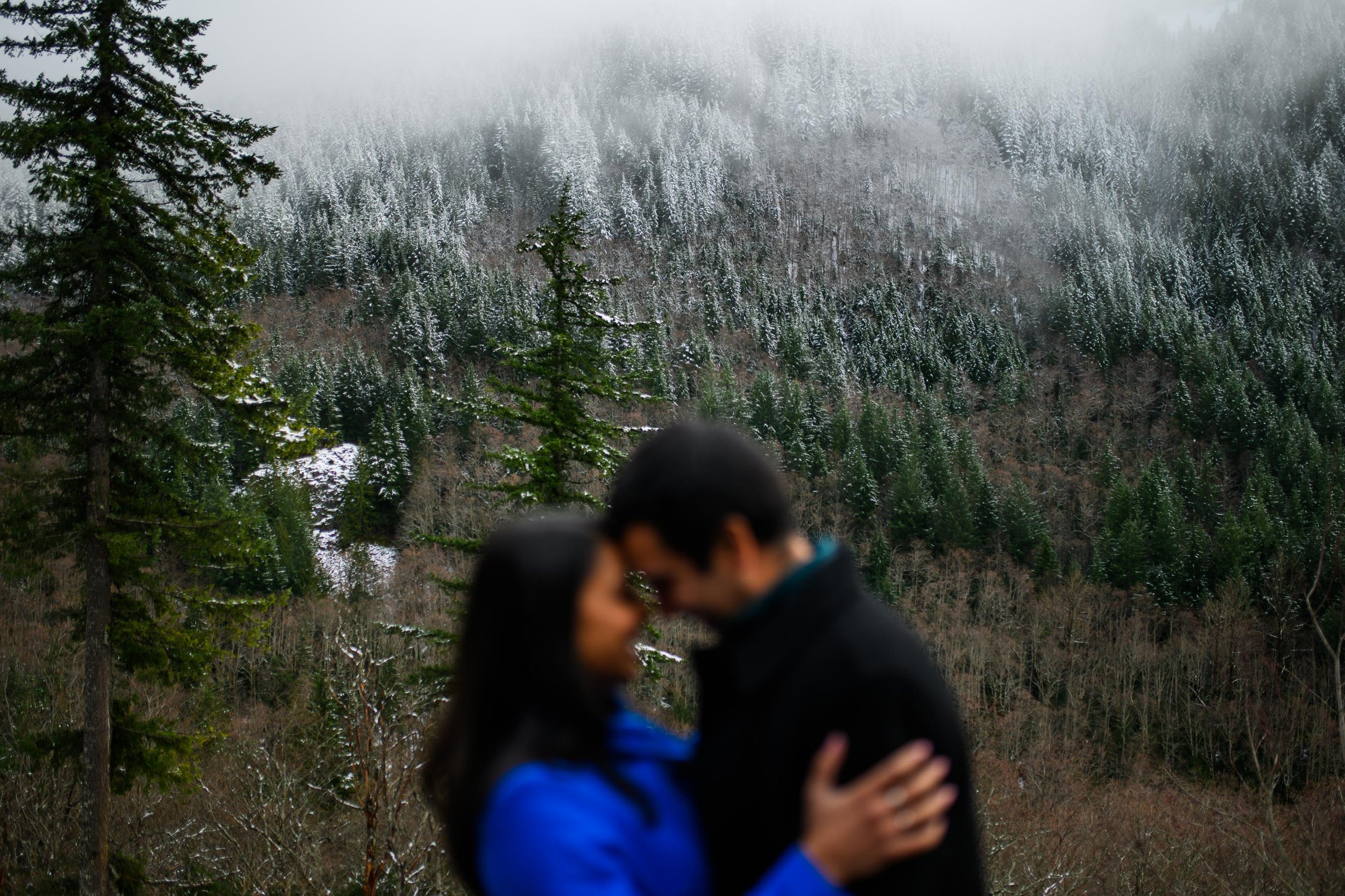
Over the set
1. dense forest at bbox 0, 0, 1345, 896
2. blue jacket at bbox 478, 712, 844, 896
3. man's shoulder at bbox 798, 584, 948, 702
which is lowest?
dense forest at bbox 0, 0, 1345, 896

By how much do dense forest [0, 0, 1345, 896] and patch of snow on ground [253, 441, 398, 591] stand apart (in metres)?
0.45

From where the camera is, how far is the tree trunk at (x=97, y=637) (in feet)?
26.0

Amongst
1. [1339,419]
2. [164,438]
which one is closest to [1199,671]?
[164,438]

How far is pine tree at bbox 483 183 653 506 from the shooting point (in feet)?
30.4

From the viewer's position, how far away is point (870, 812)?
127cm

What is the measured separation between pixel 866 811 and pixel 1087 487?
273 feet

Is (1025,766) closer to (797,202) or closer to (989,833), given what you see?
(989,833)

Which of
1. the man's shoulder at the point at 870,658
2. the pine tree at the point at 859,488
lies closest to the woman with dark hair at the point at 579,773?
the man's shoulder at the point at 870,658

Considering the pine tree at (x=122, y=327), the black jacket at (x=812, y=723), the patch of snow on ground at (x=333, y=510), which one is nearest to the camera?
the black jacket at (x=812, y=723)

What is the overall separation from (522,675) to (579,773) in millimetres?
201

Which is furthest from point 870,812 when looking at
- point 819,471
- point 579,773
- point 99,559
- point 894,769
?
point 819,471

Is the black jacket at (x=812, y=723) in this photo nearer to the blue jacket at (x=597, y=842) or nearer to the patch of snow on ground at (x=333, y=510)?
the blue jacket at (x=597, y=842)

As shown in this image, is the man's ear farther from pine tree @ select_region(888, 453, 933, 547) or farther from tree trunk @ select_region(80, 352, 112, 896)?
pine tree @ select_region(888, 453, 933, 547)

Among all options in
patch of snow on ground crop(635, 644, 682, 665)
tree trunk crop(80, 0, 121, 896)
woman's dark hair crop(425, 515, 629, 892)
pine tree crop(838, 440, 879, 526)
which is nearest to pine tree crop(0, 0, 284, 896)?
tree trunk crop(80, 0, 121, 896)
